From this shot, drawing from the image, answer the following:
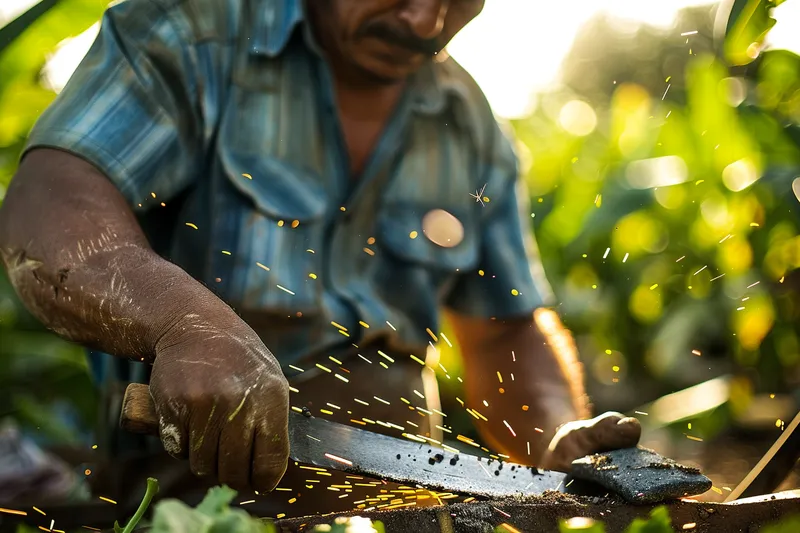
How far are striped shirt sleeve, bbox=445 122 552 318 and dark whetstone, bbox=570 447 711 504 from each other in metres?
0.72

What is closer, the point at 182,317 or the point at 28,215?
the point at 182,317

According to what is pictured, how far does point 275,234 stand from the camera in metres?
1.69

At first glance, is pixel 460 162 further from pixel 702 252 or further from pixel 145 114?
pixel 702 252

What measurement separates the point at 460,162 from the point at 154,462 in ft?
3.07

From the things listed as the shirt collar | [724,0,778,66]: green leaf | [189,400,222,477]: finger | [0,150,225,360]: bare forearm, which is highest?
[724,0,778,66]: green leaf

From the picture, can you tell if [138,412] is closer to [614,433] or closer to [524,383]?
[614,433]

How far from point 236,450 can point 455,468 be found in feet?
1.22

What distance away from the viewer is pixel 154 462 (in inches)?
69.7

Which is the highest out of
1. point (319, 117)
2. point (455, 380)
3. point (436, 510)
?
point (455, 380)

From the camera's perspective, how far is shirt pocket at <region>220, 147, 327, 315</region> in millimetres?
1653

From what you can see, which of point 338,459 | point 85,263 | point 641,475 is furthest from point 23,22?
point 641,475

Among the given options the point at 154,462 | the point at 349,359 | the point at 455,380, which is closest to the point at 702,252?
the point at 455,380

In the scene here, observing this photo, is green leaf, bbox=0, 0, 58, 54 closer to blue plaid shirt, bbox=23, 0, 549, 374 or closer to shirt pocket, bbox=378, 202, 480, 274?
blue plaid shirt, bbox=23, 0, 549, 374

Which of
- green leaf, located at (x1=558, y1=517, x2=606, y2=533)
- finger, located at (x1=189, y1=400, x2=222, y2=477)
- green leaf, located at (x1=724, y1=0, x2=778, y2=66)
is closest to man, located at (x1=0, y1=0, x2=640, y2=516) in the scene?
finger, located at (x1=189, y1=400, x2=222, y2=477)
